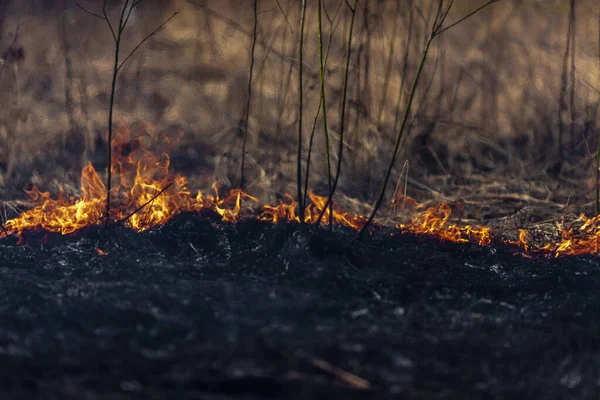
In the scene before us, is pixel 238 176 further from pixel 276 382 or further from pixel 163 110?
pixel 276 382

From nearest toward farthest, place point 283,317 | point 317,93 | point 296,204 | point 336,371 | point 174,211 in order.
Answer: point 336,371, point 283,317, point 174,211, point 296,204, point 317,93

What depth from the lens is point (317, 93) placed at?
4727 millimetres

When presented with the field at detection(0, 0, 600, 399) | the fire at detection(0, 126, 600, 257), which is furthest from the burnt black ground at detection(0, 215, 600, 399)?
the fire at detection(0, 126, 600, 257)

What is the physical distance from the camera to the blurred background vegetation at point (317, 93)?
184 inches

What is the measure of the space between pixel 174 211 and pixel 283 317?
1.45 m

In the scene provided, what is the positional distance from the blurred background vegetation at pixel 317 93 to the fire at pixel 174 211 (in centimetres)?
20

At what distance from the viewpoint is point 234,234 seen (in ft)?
12.7

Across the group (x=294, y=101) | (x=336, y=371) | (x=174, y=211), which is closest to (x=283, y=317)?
(x=336, y=371)

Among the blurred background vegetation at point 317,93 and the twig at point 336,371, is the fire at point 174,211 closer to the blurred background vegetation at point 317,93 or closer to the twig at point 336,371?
the blurred background vegetation at point 317,93

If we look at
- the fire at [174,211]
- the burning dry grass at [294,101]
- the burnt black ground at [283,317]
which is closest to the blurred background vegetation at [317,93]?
the burning dry grass at [294,101]

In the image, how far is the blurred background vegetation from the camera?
15.4ft

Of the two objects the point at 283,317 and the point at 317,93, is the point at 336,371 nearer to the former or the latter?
the point at 283,317

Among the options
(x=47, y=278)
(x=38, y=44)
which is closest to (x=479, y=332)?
(x=47, y=278)

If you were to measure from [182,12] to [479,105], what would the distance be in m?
2.22
